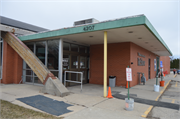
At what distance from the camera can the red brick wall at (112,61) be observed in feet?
32.6

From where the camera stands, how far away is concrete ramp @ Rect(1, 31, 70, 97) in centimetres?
699

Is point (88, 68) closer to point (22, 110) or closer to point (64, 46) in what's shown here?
point (64, 46)

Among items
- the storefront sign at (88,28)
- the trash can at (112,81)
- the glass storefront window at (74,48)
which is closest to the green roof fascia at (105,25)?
the storefront sign at (88,28)

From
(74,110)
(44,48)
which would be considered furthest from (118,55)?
(74,110)

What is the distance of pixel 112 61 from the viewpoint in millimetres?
10562

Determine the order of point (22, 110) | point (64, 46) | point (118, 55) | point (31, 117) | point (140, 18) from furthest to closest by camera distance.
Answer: point (118, 55)
point (64, 46)
point (140, 18)
point (22, 110)
point (31, 117)

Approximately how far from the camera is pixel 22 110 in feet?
15.5

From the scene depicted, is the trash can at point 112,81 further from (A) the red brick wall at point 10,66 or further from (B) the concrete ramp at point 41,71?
(A) the red brick wall at point 10,66

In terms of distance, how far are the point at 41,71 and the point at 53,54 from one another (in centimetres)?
200

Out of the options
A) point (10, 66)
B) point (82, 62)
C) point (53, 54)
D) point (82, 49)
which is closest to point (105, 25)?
point (53, 54)

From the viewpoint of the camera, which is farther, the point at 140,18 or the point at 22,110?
the point at 140,18

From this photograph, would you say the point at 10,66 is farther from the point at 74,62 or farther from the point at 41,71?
the point at 74,62

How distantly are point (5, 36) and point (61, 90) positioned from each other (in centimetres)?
715

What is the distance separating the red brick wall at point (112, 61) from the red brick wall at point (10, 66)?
6101 mm
